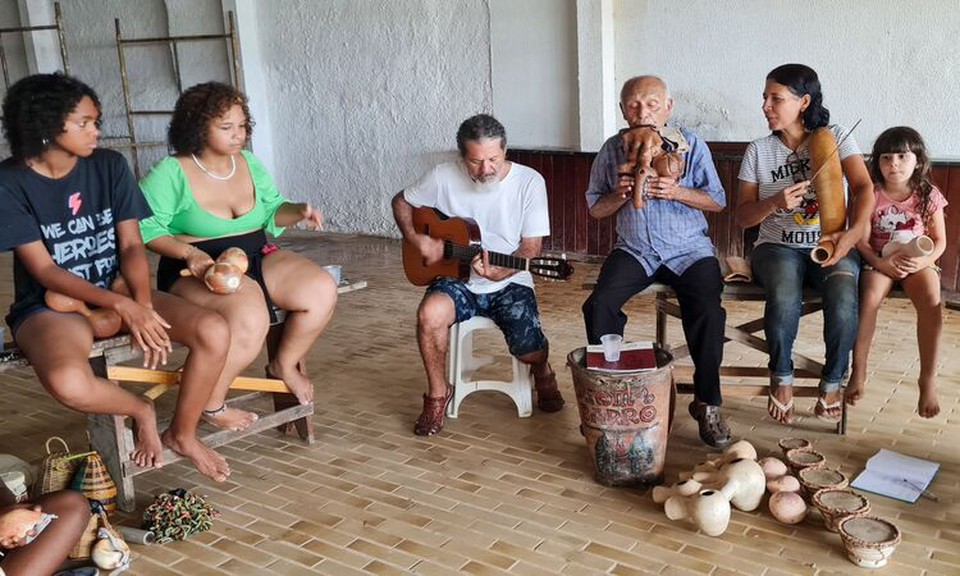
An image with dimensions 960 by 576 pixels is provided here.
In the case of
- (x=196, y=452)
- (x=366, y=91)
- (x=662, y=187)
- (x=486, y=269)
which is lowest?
(x=196, y=452)

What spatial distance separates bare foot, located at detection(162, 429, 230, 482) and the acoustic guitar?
1.28m

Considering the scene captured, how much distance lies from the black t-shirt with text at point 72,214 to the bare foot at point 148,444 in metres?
0.52

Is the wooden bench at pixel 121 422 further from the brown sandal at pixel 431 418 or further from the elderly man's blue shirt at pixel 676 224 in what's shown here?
the elderly man's blue shirt at pixel 676 224

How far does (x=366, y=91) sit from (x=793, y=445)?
663 cm

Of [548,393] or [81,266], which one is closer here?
[81,266]

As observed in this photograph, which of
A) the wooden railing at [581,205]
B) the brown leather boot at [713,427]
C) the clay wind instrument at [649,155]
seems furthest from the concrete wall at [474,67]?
the brown leather boot at [713,427]

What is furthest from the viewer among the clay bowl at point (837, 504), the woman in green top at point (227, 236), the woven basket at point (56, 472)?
the woman in green top at point (227, 236)

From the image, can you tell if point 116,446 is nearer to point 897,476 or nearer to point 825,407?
point 825,407

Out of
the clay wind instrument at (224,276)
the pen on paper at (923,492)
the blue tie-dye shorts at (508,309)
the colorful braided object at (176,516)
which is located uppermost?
the clay wind instrument at (224,276)

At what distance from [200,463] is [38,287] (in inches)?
33.0

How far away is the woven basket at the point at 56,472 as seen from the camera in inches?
121

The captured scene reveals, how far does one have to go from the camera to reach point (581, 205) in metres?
7.48

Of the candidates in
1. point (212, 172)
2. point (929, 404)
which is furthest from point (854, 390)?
point (212, 172)

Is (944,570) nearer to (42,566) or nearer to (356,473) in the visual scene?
(356,473)
